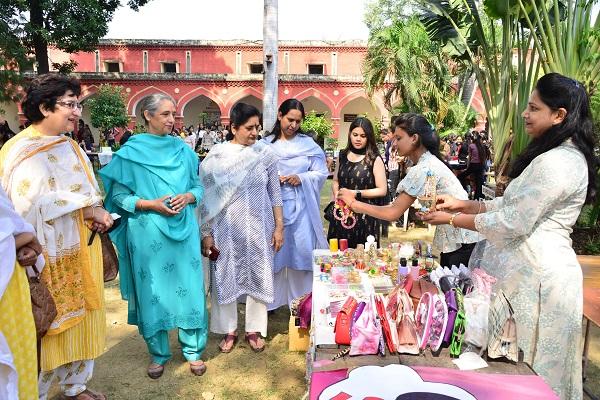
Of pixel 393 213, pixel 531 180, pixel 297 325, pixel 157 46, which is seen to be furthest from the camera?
pixel 157 46

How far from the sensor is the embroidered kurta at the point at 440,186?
249cm

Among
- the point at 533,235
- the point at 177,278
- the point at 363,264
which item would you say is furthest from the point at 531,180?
the point at 177,278

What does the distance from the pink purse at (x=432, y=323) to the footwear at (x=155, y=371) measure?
1.91 meters

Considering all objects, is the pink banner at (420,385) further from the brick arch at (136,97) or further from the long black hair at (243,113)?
the brick arch at (136,97)

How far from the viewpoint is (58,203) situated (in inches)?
89.6

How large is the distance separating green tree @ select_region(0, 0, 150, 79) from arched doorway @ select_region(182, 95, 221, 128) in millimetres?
10078

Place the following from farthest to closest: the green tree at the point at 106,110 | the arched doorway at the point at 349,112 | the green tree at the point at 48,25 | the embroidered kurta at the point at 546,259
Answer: the arched doorway at the point at 349,112
the green tree at the point at 106,110
the green tree at the point at 48,25
the embroidered kurta at the point at 546,259

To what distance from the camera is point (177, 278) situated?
2908mm

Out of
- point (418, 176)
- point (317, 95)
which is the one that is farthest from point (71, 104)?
point (317, 95)

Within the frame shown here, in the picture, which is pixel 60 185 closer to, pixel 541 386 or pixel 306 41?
pixel 541 386

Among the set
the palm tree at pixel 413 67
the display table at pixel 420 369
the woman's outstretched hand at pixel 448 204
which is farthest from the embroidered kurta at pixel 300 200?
the palm tree at pixel 413 67

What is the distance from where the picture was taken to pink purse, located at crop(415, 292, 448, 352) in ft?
5.67

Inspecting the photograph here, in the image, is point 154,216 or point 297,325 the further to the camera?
point 297,325

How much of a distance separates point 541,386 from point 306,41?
23.8 metres
